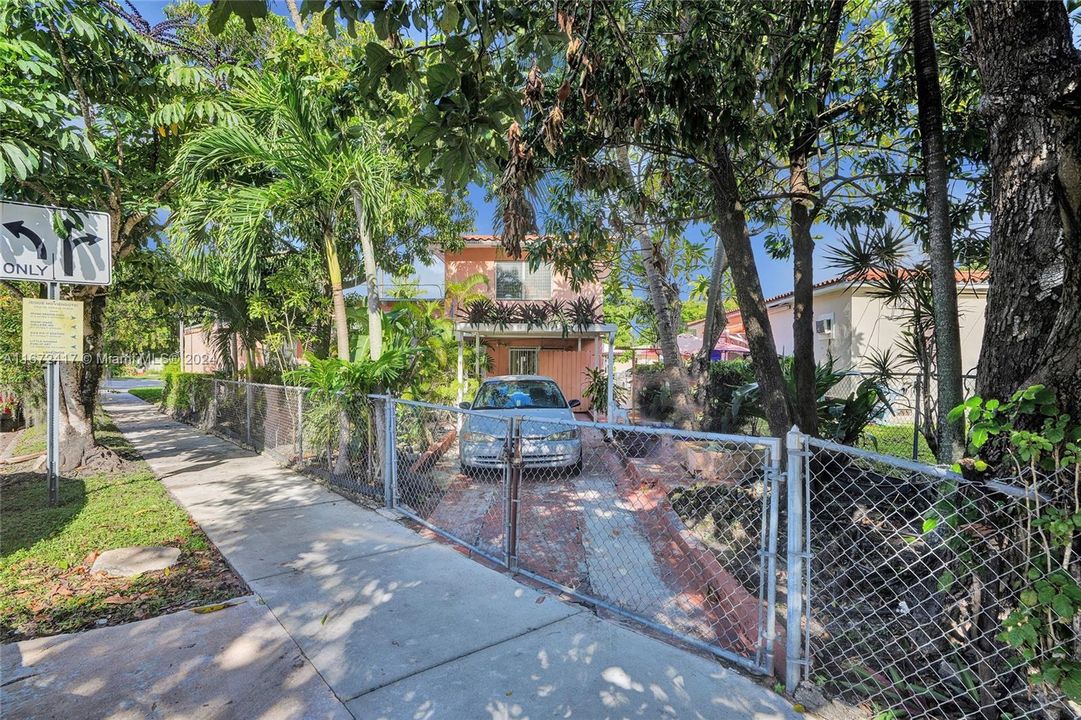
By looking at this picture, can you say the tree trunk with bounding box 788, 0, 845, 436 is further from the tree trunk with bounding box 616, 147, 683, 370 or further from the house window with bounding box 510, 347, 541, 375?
the house window with bounding box 510, 347, 541, 375

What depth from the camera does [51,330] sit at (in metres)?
5.76

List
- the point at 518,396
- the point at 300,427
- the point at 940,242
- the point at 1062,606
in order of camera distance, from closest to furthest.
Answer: the point at 1062,606 < the point at 940,242 < the point at 300,427 < the point at 518,396

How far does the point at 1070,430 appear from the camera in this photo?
2.08 meters

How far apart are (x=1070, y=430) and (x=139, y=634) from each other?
4897 mm

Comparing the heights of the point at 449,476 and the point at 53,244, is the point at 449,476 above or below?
below

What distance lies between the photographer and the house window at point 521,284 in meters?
16.2

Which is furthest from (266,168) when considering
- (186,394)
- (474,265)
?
(186,394)

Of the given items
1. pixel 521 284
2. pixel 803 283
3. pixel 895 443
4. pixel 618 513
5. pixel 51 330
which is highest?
pixel 521 284

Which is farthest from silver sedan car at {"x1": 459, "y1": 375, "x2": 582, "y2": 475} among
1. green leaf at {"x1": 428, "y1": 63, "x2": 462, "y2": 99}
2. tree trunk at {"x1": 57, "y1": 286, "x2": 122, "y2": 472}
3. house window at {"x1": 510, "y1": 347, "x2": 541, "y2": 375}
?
house window at {"x1": 510, "y1": 347, "x2": 541, "y2": 375}

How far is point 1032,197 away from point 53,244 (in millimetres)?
8022

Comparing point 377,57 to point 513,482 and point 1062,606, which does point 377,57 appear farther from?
point 1062,606

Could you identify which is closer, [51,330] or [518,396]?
[51,330]

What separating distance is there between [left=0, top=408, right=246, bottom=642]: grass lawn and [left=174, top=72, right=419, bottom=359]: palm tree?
10.3ft

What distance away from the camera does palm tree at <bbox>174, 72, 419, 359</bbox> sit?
256 inches
